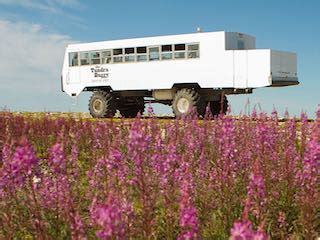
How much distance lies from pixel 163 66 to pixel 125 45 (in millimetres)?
2411

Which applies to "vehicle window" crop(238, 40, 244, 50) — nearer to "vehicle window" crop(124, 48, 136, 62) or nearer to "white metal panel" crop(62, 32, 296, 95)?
"white metal panel" crop(62, 32, 296, 95)

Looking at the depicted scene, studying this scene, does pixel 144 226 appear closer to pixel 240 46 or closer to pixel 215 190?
pixel 215 190

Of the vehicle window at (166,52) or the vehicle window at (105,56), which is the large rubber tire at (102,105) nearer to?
the vehicle window at (105,56)

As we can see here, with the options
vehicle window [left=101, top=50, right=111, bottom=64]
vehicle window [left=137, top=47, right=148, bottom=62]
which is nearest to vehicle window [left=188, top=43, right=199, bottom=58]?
vehicle window [left=137, top=47, right=148, bottom=62]

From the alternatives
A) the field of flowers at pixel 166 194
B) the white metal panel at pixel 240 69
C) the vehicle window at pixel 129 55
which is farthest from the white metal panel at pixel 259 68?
the field of flowers at pixel 166 194

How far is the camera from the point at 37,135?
1204 centimetres

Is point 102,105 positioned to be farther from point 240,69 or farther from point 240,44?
point 240,69

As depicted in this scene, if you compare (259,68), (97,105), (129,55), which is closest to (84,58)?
(97,105)

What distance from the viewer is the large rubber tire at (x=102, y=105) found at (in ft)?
76.1

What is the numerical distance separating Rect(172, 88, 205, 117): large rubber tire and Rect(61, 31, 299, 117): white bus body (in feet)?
0.31

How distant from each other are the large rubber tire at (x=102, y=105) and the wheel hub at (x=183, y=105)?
3900 millimetres

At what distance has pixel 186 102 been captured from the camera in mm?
20297

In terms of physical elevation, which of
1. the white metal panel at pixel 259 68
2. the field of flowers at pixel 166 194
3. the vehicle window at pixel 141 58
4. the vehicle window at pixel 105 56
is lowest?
the field of flowers at pixel 166 194

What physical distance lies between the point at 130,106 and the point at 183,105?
5.07m
